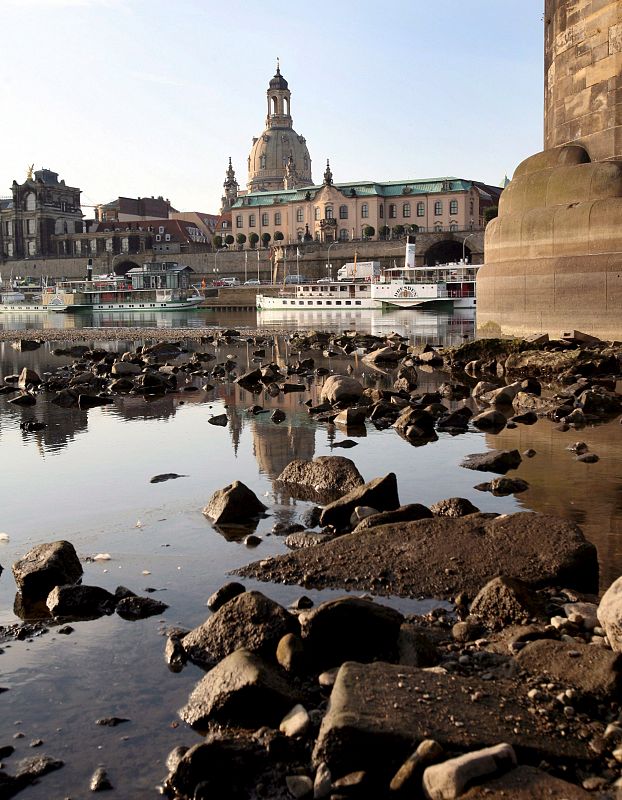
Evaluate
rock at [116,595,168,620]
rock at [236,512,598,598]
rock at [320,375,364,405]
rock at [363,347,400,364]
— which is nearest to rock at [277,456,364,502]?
rock at [236,512,598,598]

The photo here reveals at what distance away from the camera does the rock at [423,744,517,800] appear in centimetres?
371

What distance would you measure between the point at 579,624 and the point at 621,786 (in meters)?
1.69

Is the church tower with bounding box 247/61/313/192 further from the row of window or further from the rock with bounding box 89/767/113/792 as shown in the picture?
the rock with bounding box 89/767/113/792

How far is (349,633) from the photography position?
528 centimetres

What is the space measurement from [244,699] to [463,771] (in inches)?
51.9

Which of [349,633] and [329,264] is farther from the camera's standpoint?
[329,264]

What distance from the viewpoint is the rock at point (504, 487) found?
9.32 metres

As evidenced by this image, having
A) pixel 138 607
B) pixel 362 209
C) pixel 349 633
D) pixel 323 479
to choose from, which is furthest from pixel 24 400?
pixel 362 209

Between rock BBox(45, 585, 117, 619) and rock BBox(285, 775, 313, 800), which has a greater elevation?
rock BBox(45, 585, 117, 619)

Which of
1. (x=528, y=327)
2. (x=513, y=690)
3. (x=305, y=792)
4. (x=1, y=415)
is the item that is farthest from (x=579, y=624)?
(x=528, y=327)

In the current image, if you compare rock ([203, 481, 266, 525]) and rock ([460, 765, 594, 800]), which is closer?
rock ([460, 765, 594, 800])

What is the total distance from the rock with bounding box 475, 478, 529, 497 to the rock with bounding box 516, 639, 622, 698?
13.9 feet

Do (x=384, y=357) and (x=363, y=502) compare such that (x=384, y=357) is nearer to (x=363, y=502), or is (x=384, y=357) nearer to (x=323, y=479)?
(x=323, y=479)

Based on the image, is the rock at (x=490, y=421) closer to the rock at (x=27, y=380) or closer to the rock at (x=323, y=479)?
the rock at (x=323, y=479)
